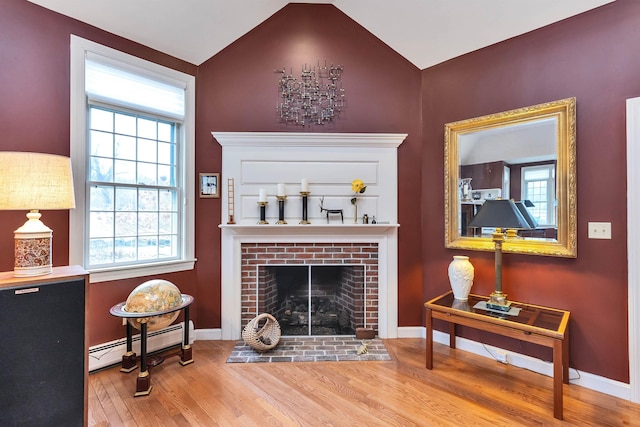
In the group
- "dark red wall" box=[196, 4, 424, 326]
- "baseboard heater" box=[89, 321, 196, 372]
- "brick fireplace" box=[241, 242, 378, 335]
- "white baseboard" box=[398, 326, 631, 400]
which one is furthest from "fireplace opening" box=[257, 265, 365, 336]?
"baseboard heater" box=[89, 321, 196, 372]

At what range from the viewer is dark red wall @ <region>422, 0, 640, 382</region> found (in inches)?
79.2

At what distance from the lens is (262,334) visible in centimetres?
264

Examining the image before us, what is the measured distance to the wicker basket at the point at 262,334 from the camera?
2541 mm

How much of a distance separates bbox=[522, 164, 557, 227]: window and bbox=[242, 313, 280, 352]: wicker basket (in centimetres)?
252

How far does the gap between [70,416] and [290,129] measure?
8.87ft

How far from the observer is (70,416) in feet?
5.33

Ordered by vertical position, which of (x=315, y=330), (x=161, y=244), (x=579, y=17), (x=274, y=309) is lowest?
(x=315, y=330)

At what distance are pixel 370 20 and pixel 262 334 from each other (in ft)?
10.8

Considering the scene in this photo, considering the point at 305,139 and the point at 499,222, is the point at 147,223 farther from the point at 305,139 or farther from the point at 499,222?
the point at 499,222

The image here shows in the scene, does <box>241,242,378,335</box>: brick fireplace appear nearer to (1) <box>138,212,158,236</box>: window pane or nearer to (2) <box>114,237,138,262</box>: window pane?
(1) <box>138,212,158,236</box>: window pane

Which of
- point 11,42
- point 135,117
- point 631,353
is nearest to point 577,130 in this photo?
point 631,353

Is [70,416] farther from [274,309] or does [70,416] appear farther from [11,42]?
[11,42]

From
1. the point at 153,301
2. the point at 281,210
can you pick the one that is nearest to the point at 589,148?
the point at 281,210

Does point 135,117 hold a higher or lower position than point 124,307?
higher
